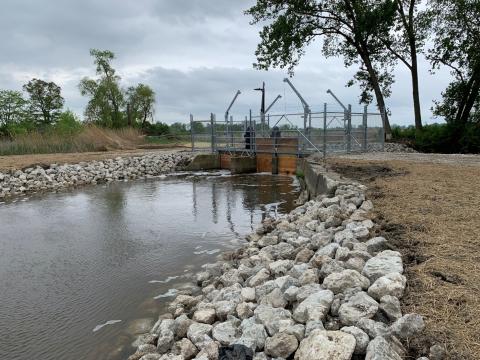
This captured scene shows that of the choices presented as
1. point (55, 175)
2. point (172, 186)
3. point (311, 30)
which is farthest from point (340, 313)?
point (311, 30)

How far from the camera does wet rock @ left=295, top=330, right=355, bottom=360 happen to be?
2.29m

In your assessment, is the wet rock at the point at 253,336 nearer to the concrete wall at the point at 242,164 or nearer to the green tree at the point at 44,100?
the concrete wall at the point at 242,164

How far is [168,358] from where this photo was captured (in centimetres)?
291

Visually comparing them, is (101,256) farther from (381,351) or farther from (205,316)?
(381,351)

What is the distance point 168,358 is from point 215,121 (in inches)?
708

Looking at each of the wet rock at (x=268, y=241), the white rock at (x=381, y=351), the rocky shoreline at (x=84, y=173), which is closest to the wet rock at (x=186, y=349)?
the white rock at (x=381, y=351)

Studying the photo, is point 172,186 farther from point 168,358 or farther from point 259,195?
point 168,358

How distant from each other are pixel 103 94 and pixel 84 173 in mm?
26035

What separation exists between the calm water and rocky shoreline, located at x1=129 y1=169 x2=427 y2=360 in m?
0.60

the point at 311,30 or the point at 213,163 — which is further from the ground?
the point at 311,30

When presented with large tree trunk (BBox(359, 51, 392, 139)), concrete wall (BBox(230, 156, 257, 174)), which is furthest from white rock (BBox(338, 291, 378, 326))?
large tree trunk (BBox(359, 51, 392, 139))

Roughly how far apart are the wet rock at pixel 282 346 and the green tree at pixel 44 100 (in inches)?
1776

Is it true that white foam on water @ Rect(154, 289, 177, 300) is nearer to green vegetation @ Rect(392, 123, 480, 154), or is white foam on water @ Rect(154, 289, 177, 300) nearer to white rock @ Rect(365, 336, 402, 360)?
white rock @ Rect(365, 336, 402, 360)

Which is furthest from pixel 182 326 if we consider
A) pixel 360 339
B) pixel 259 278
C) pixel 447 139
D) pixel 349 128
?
pixel 447 139
